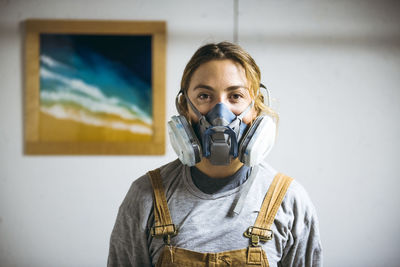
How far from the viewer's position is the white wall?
7.50 feet

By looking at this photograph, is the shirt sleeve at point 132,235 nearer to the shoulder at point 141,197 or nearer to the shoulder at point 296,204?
the shoulder at point 141,197

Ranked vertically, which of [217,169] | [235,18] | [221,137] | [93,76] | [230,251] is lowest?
[230,251]

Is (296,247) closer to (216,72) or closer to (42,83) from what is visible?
(216,72)

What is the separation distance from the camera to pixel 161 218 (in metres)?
1.05

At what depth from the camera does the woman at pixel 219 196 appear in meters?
1.02

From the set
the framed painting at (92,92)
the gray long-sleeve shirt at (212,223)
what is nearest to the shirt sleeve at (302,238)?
the gray long-sleeve shirt at (212,223)

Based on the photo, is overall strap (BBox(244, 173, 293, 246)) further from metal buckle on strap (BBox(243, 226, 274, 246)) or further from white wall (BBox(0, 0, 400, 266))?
white wall (BBox(0, 0, 400, 266))

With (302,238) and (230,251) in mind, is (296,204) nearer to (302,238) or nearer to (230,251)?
(302,238)

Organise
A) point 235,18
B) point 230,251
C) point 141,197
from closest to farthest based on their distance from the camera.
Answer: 1. point 230,251
2. point 141,197
3. point 235,18

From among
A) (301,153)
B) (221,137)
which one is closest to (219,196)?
(221,137)

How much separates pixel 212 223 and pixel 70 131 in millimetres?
1611

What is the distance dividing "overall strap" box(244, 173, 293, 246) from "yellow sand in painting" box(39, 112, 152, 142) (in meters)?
1.40

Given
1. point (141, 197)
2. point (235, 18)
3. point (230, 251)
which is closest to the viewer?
point (230, 251)

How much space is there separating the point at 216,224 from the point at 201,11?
1690 millimetres
